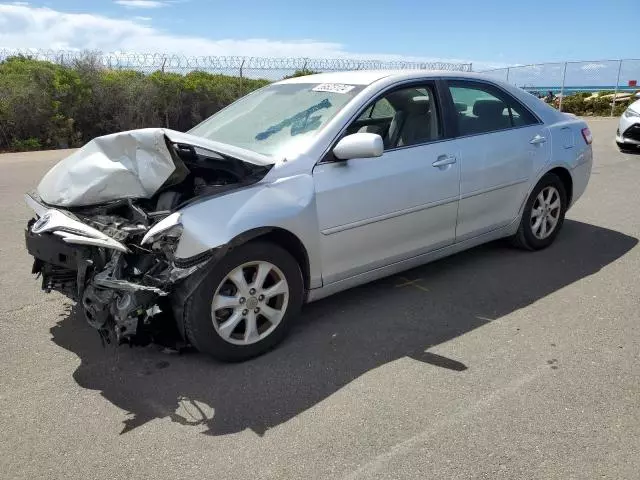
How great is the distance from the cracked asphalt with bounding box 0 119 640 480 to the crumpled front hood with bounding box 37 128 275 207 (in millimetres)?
1000

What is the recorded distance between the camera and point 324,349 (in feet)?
12.6

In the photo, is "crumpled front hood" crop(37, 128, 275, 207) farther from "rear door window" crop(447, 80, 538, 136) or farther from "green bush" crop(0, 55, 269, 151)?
"green bush" crop(0, 55, 269, 151)

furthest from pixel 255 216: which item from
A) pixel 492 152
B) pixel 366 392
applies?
pixel 492 152

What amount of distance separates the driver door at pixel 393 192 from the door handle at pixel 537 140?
42.9 inches

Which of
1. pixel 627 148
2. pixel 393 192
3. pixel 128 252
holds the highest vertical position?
pixel 393 192

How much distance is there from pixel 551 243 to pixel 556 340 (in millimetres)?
2198

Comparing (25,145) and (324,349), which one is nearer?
Answer: (324,349)

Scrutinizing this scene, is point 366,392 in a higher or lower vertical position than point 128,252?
lower

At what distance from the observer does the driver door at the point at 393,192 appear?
13.0 ft

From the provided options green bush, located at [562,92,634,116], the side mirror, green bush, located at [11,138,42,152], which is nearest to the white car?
Result: the side mirror

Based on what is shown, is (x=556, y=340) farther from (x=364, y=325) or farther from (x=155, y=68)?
(x=155, y=68)

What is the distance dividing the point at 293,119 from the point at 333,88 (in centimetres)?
43

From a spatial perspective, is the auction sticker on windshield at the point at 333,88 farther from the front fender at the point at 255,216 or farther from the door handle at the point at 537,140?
the door handle at the point at 537,140

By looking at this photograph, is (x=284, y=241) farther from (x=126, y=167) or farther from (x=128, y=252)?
(x=126, y=167)
